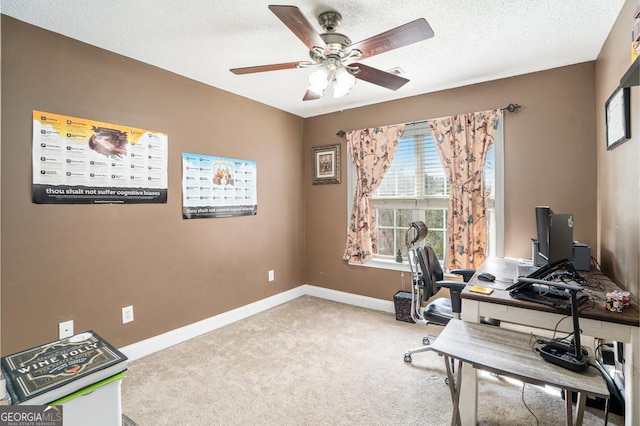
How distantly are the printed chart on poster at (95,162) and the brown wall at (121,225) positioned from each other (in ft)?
0.20

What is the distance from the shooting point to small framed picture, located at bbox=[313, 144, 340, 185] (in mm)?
4070

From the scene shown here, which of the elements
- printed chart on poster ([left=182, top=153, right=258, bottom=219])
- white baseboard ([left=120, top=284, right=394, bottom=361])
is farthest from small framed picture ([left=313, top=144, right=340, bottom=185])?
white baseboard ([left=120, top=284, right=394, bottom=361])

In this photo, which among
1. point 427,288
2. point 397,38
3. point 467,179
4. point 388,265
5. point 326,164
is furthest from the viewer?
point 326,164

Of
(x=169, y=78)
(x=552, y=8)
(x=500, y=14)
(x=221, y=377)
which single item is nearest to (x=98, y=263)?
(x=221, y=377)

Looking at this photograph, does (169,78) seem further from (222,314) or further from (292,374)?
(292,374)

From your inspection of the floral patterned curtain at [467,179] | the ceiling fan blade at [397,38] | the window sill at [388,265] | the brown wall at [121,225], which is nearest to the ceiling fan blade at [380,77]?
the ceiling fan blade at [397,38]

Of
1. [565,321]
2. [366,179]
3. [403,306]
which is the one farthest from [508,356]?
[366,179]

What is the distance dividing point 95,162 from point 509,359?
2.92m

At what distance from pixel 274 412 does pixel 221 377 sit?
0.59m

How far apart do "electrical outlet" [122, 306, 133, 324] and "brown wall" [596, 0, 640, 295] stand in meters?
3.40

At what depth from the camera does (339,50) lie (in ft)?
6.46

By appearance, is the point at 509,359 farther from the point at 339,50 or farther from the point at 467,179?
the point at 467,179

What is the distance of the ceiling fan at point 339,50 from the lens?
164cm

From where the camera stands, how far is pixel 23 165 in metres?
2.07
